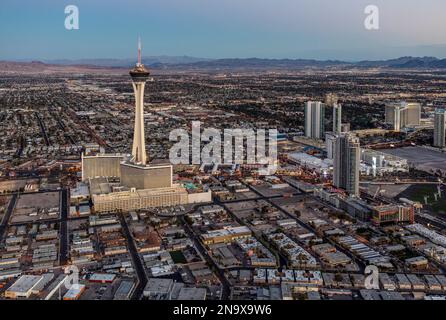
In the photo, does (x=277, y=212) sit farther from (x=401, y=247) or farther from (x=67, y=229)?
(x=67, y=229)

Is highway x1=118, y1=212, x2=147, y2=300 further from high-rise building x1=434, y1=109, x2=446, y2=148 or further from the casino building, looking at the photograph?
high-rise building x1=434, y1=109, x2=446, y2=148

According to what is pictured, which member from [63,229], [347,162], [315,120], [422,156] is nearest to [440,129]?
[422,156]

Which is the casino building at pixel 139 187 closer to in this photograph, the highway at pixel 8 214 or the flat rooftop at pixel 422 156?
the highway at pixel 8 214

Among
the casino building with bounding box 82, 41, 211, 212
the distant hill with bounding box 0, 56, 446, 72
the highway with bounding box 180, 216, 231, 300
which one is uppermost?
the distant hill with bounding box 0, 56, 446, 72

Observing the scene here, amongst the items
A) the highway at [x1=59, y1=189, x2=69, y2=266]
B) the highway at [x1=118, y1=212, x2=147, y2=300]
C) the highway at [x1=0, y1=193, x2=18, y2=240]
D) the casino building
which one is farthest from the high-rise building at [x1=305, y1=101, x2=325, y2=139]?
the highway at [x1=0, y1=193, x2=18, y2=240]

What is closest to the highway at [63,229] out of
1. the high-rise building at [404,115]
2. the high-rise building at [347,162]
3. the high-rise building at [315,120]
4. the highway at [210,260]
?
the highway at [210,260]
